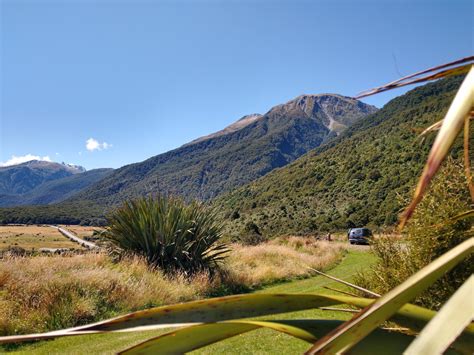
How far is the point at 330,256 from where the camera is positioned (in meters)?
19.2

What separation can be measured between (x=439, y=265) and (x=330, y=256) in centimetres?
1929

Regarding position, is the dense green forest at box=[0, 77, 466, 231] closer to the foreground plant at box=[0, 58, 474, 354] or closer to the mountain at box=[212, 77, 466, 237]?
the mountain at box=[212, 77, 466, 237]

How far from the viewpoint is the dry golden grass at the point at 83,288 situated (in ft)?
23.8

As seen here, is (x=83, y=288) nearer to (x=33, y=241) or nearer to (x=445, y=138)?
(x=445, y=138)

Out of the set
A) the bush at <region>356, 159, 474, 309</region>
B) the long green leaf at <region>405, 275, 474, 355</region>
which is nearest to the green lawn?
the bush at <region>356, 159, 474, 309</region>

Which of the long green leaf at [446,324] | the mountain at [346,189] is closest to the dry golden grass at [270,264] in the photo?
the mountain at [346,189]

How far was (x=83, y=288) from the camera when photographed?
8.28 m

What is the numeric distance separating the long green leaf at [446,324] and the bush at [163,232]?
10664 millimetres

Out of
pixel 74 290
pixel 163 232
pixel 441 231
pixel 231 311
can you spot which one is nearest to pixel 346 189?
pixel 163 232

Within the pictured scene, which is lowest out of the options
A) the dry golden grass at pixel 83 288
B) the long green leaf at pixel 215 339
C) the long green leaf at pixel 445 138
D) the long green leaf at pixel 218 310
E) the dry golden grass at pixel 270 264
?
the dry golden grass at pixel 270 264

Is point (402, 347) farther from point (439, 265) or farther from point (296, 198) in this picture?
point (296, 198)

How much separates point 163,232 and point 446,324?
10816 millimetres

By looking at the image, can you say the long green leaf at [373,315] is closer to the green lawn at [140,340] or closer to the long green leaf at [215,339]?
the long green leaf at [215,339]

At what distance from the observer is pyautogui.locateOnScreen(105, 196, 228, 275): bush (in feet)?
36.4
